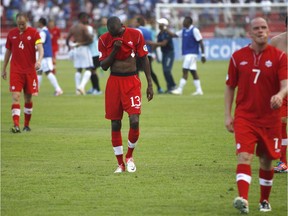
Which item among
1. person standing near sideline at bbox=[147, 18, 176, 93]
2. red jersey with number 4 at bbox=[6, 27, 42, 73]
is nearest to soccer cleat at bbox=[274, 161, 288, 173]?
red jersey with number 4 at bbox=[6, 27, 42, 73]

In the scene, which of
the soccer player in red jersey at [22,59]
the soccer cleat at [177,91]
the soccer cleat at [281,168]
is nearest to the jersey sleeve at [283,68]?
the soccer cleat at [281,168]

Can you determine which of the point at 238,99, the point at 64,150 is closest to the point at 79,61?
the point at 64,150

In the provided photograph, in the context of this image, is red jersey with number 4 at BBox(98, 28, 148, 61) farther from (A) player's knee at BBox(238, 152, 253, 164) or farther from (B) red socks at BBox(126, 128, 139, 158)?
(A) player's knee at BBox(238, 152, 253, 164)

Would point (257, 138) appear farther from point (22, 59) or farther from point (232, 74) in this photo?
point (22, 59)

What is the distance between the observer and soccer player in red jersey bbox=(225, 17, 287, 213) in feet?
32.0

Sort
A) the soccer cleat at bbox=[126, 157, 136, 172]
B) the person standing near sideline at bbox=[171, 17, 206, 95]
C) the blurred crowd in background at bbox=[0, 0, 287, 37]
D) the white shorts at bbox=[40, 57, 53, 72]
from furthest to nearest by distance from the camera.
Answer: the blurred crowd in background at bbox=[0, 0, 287, 37], the white shorts at bbox=[40, 57, 53, 72], the person standing near sideline at bbox=[171, 17, 206, 95], the soccer cleat at bbox=[126, 157, 136, 172]

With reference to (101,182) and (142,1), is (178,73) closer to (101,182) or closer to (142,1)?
(142,1)

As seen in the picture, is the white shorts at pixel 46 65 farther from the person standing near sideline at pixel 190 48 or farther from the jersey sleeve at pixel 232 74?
the jersey sleeve at pixel 232 74

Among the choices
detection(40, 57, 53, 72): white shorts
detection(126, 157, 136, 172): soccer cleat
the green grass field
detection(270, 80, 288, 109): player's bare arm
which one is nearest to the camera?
detection(270, 80, 288, 109): player's bare arm

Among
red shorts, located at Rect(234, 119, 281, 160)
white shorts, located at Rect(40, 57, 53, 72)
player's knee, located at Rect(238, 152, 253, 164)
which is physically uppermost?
red shorts, located at Rect(234, 119, 281, 160)

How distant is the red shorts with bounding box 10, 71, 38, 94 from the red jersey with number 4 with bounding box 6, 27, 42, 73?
10 centimetres

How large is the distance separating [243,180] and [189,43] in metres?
19.7

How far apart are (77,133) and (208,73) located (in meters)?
21.8

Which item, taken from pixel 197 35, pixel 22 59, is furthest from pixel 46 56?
pixel 22 59
